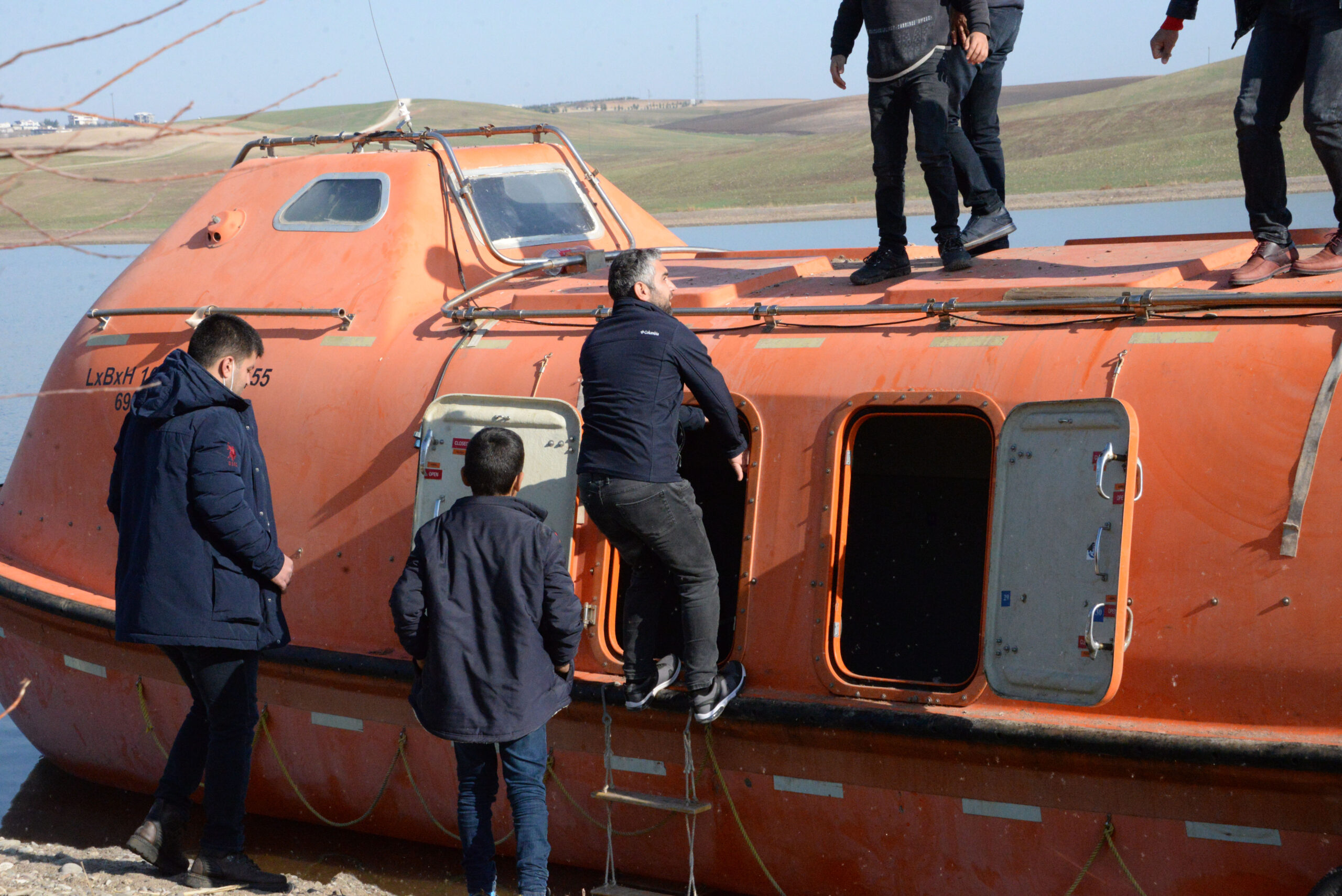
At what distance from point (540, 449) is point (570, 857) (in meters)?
1.60

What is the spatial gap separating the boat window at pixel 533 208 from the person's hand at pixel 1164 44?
2.96 m

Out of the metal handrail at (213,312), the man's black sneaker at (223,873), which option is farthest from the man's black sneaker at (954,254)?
the man's black sneaker at (223,873)

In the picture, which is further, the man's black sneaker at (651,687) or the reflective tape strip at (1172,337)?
the man's black sneaker at (651,687)

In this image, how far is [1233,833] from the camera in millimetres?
3732

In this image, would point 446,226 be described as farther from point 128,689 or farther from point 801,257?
point 128,689

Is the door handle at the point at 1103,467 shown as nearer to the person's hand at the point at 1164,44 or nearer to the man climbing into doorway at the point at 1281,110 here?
the man climbing into doorway at the point at 1281,110

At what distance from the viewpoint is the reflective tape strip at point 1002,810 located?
4016 millimetres

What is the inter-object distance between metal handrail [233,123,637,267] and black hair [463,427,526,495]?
2.45 metres

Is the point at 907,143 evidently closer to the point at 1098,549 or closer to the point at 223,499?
the point at 1098,549

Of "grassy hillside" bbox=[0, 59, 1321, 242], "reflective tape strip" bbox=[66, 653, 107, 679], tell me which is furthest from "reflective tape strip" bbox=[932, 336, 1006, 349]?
"grassy hillside" bbox=[0, 59, 1321, 242]

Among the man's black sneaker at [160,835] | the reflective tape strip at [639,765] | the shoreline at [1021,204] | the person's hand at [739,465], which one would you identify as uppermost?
the shoreline at [1021,204]

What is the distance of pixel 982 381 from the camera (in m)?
4.38

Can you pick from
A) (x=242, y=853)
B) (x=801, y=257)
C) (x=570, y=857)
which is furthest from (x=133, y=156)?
(x=801, y=257)

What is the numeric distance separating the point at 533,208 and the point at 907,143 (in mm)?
2116
